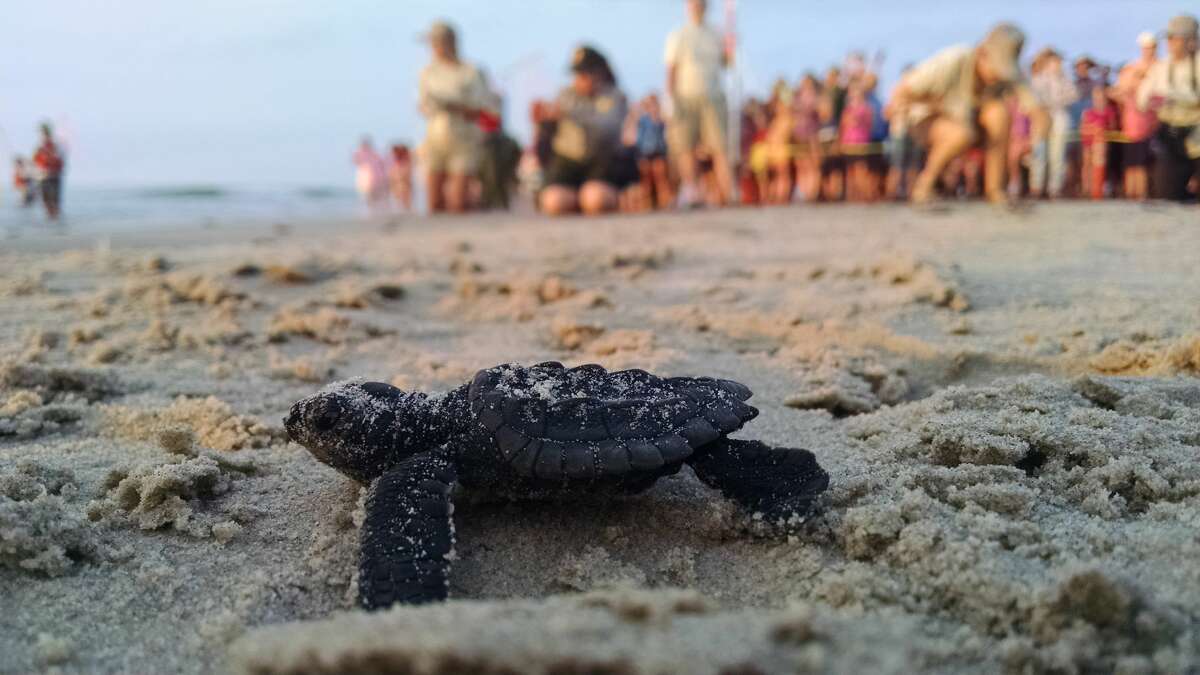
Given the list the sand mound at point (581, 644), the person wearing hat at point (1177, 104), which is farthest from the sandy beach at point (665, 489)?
the person wearing hat at point (1177, 104)

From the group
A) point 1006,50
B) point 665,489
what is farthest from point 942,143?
point 665,489

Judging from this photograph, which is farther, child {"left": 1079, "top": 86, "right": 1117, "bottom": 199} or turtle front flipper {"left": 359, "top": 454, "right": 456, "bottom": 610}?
child {"left": 1079, "top": 86, "right": 1117, "bottom": 199}

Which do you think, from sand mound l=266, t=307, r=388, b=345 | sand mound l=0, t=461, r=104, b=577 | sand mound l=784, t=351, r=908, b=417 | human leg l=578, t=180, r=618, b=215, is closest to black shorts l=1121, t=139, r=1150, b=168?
human leg l=578, t=180, r=618, b=215

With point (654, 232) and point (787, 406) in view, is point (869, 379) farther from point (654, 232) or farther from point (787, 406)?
point (654, 232)

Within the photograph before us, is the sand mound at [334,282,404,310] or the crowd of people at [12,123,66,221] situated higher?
the crowd of people at [12,123,66,221]

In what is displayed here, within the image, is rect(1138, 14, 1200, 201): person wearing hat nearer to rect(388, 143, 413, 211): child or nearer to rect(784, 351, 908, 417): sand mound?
rect(784, 351, 908, 417): sand mound

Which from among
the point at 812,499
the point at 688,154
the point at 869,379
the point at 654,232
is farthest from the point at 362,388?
the point at 688,154

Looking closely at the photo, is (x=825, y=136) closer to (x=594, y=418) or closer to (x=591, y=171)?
(x=591, y=171)
